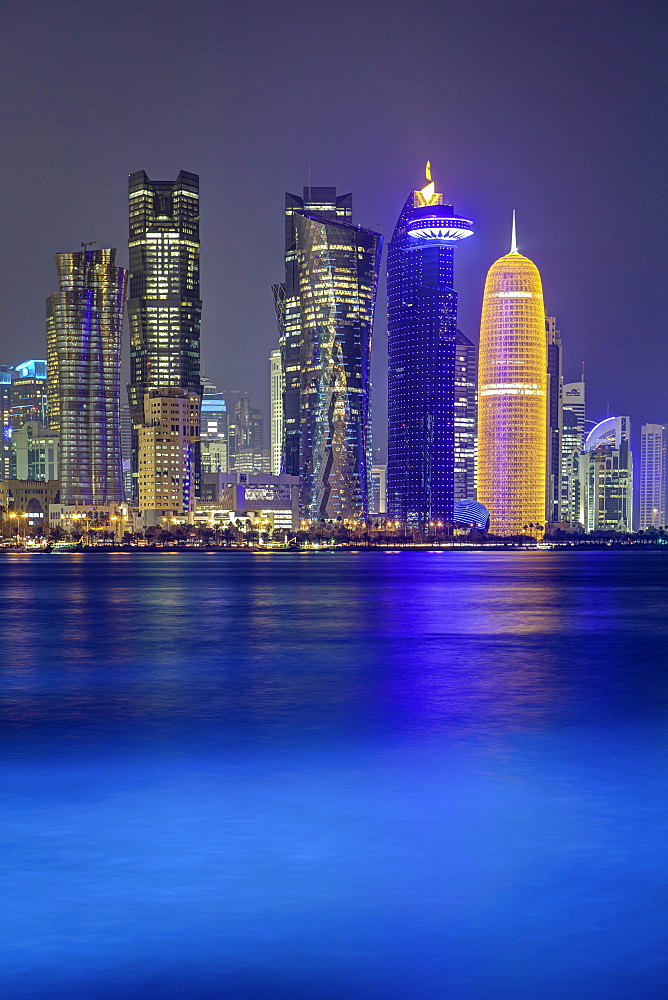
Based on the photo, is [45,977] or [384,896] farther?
[384,896]

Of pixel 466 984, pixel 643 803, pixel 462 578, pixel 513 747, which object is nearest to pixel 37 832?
pixel 466 984

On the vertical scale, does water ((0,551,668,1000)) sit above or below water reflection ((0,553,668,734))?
above

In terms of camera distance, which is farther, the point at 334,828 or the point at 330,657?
the point at 330,657

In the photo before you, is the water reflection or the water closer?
the water

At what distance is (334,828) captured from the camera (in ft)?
77.4

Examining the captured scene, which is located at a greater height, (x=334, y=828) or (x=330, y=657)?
(x=334, y=828)

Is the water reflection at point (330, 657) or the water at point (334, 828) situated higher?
the water at point (334, 828)

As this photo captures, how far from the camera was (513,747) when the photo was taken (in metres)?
34.2

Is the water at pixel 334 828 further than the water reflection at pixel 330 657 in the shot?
No

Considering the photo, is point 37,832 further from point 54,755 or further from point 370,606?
point 370,606

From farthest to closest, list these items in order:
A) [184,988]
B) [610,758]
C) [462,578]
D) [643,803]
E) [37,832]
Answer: [462,578], [610,758], [643,803], [37,832], [184,988]

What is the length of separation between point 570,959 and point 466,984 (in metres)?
1.84

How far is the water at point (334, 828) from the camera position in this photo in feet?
51.0

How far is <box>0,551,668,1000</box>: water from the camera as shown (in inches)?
612
